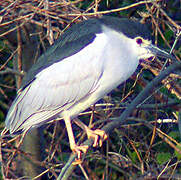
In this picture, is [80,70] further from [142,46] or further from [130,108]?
[130,108]

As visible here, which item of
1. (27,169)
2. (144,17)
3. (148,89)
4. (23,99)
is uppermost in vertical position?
(144,17)

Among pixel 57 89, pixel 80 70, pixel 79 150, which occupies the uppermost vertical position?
pixel 80 70

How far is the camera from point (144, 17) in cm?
338

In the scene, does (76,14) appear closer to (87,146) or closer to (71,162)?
(87,146)

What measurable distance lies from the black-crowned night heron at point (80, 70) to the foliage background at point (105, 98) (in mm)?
218

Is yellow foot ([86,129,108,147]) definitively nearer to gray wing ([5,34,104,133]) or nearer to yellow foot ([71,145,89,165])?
yellow foot ([71,145,89,165])

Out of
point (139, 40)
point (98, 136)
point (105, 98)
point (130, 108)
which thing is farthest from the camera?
point (105, 98)

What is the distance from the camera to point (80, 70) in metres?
2.93

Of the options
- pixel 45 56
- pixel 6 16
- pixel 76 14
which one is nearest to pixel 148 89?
pixel 45 56

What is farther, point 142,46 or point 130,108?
point 142,46

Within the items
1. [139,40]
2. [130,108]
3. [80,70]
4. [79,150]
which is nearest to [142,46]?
[139,40]

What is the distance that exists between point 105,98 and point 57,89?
0.66 m

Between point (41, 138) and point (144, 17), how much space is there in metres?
1.34

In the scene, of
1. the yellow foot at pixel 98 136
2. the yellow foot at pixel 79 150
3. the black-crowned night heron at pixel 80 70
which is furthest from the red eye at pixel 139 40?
the yellow foot at pixel 79 150
